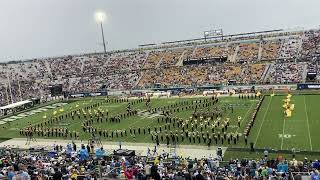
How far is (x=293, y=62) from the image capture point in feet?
180

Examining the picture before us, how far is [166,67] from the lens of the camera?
64125 mm

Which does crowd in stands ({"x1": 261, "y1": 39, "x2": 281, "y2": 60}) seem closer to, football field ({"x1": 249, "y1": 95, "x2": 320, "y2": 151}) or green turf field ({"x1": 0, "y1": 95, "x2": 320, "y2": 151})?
green turf field ({"x1": 0, "y1": 95, "x2": 320, "y2": 151})

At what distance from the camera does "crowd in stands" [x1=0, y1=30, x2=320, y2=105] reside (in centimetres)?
5559

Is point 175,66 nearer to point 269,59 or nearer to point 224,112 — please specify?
point 269,59

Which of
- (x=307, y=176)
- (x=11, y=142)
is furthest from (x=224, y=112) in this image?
(x=307, y=176)

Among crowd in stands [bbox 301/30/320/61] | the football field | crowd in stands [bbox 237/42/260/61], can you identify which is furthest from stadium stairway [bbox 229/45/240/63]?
the football field

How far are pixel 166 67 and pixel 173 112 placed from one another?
88.6 feet

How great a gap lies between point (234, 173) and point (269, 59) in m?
45.2

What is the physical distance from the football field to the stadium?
0.07 metres

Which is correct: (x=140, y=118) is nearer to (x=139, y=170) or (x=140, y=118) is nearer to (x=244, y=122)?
(x=244, y=122)

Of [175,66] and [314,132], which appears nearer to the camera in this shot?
[314,132]

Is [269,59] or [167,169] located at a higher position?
[269,59]

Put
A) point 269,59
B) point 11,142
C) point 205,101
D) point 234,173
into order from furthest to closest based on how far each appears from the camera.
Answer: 1. point 269,59
2. point 205,101
3. point 11,142
4. point 234,173

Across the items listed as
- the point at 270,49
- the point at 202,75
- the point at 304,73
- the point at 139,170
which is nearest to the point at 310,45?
the point at 270,49
